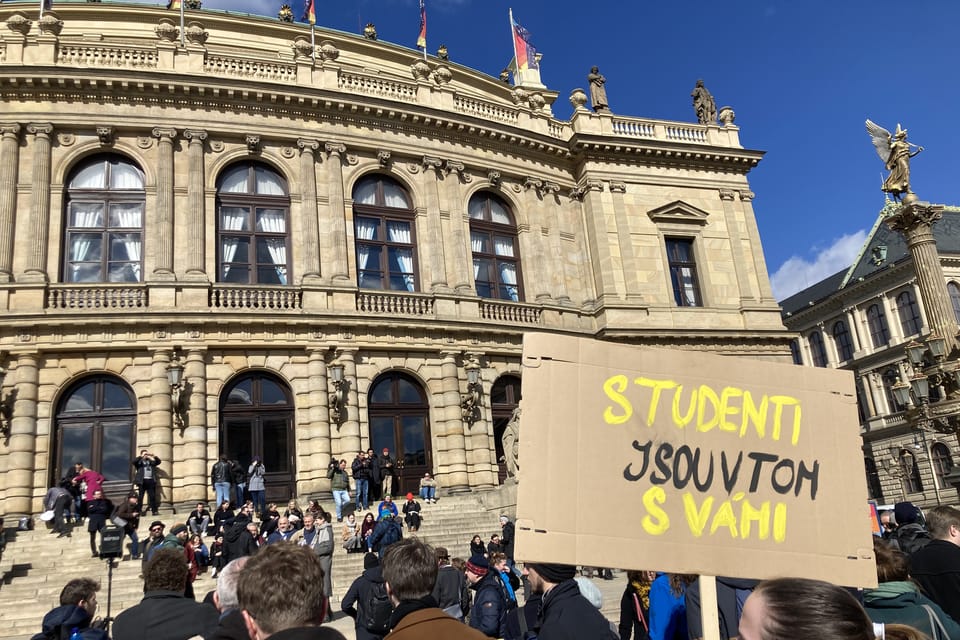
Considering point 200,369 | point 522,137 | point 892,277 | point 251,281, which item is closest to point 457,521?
point 200,369

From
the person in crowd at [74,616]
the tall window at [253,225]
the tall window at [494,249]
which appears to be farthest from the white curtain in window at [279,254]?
the person in crowd at [74,616]

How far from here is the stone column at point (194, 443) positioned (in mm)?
18812

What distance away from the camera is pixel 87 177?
70.4 ft

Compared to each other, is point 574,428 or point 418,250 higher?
Answer: point 418,250

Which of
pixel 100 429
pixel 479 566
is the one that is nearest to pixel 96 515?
pixel 100 429

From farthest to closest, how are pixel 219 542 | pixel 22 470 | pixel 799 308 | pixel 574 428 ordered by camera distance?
pixel 799 308, pixel 22 470, pixel 219 542, pixel 574 428

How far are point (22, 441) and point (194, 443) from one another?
13.5 ft

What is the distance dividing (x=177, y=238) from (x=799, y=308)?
5170cm

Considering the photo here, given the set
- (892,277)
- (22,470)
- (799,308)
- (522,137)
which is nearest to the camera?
(22,470)

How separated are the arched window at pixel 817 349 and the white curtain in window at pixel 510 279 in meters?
38.0

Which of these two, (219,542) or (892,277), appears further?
(892,277)

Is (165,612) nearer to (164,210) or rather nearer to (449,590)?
(449,590)

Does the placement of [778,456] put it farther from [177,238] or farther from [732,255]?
[732,255]

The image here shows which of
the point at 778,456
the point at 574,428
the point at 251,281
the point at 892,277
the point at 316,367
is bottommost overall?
the point at 778,456
